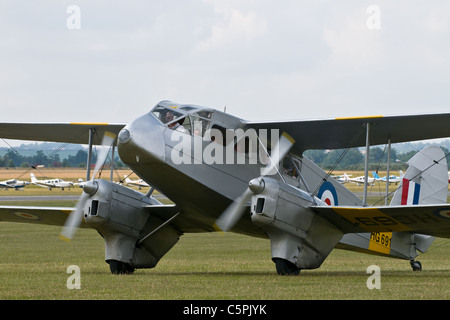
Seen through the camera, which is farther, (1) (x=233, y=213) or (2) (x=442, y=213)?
(1) (x=233, y=213)

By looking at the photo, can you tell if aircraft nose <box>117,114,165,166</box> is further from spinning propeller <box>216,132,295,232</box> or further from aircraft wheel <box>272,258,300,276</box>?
aircraft wheel <box>272,258,300,276</box>

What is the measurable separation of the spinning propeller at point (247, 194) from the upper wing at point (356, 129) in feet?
1.09

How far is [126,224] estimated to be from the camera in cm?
1997

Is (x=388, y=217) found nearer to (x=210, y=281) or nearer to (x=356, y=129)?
(x=356, y=129)

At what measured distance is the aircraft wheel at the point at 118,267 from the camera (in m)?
20.1

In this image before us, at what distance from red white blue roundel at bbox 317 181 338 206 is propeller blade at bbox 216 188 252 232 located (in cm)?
287

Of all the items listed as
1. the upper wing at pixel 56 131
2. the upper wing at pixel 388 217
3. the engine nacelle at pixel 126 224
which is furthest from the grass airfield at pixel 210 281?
the upper wing at pixel 56 131

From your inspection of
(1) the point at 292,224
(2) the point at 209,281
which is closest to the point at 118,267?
(2) the point at 209,281

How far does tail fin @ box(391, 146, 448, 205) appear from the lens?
22531 millimetres

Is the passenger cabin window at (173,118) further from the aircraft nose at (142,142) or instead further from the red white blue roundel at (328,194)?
the red white blue roundel at (328,194)

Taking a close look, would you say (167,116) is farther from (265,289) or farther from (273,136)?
(265,289)

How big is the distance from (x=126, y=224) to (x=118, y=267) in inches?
44.4

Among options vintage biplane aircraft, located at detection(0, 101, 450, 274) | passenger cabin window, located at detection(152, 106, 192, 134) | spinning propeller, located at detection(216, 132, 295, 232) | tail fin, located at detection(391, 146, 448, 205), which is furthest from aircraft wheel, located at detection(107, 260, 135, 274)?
tail fin, located at detection(391, 146, 448, 205)

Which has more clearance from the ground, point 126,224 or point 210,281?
point 126,224
